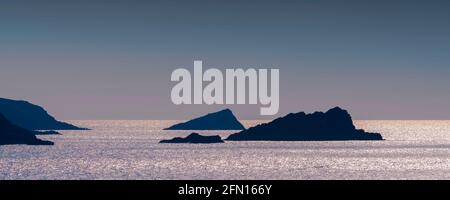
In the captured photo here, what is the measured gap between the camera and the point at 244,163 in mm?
155250

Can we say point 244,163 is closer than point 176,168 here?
No

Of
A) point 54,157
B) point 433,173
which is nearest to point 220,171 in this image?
point 433,173

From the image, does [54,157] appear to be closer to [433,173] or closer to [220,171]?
[220,171]

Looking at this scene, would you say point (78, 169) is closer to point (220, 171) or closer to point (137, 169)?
point (137, 169)
